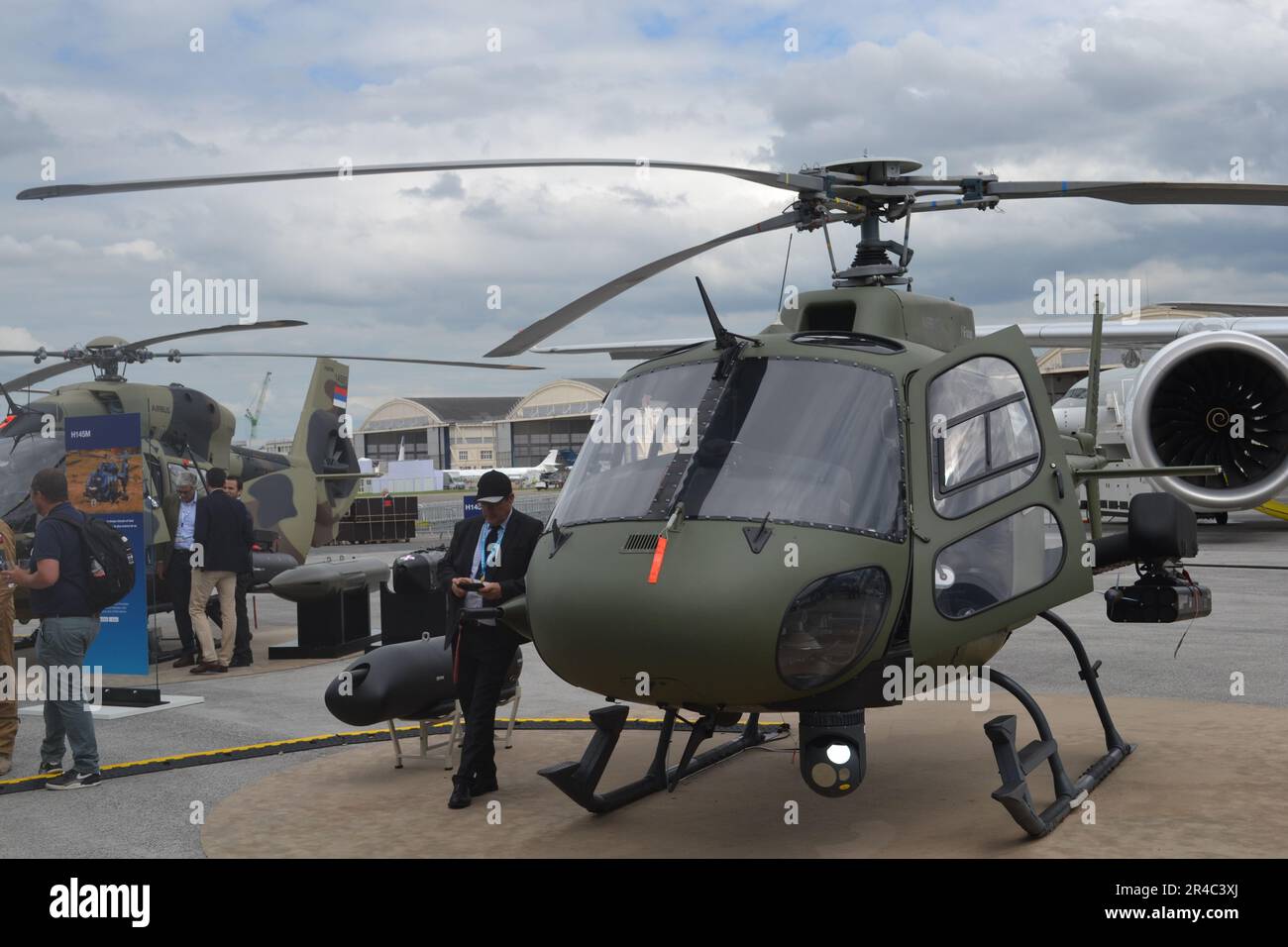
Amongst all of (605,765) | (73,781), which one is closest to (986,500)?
(605,765)

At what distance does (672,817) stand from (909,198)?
3560 millimetres

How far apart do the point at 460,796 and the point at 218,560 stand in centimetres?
610

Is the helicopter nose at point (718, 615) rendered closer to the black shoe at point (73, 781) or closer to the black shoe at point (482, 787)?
the black shoe at point (482, 787)

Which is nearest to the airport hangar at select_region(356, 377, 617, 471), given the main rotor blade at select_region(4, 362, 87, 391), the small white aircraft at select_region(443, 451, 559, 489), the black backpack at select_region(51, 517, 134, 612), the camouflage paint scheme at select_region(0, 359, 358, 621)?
the small white aircraft at select_region(443, 451, 559, 489)

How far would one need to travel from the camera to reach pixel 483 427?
122 m

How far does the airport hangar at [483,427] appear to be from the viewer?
110312mm

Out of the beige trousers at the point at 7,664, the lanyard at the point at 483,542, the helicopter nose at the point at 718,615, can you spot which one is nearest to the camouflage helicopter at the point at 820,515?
the helicopter nose at the point at 718,615

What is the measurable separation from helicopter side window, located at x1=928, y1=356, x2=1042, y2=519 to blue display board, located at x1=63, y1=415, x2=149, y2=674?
22.5ft

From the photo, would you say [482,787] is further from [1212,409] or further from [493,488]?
[1212,409]

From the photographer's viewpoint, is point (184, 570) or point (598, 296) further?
point (184, 570)

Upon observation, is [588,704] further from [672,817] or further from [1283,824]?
[1283,824]

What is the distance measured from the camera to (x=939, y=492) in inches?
225

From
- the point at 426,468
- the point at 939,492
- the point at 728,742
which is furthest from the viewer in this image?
the point at 426,468
